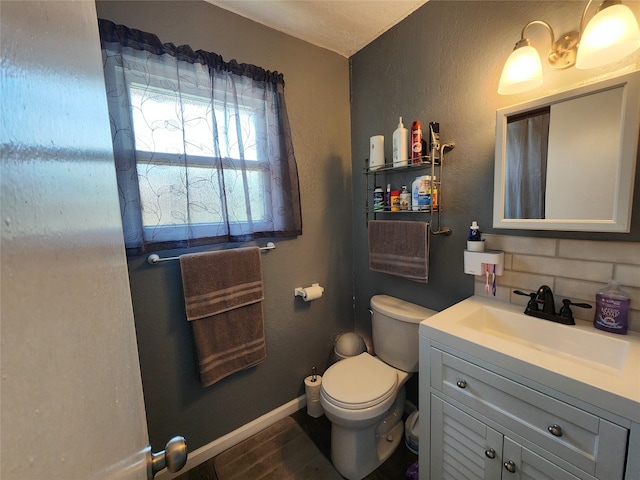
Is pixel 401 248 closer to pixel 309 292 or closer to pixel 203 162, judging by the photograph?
pixel 309 292

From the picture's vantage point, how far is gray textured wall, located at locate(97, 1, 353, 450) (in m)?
1.27

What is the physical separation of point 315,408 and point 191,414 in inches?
30.2

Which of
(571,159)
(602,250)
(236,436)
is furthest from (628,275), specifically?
(236,436)

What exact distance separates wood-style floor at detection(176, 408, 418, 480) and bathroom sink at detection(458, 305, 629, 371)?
0.90 m

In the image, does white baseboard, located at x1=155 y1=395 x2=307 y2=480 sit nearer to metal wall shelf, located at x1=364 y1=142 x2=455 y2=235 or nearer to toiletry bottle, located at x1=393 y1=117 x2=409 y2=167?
metal wall shelf, located at x1=364 y1=142 x2=455 y2=235

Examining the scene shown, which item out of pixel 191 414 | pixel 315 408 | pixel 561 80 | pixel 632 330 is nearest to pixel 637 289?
pixel 632 330

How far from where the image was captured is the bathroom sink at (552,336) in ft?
2.95

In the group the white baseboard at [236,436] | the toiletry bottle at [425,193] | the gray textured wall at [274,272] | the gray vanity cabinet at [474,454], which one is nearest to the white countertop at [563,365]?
the gray vanity cabinet at [474,454]

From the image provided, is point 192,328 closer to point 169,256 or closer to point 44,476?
point 169,256

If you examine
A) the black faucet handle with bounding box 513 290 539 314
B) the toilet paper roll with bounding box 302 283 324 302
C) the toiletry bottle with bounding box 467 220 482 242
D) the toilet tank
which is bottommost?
the toilet tank

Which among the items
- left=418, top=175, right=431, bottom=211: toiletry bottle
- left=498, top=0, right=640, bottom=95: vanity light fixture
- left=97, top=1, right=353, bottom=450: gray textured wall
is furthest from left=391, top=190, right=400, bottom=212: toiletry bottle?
left=498, top=0, right=640, bottom=95: vanity light fixture

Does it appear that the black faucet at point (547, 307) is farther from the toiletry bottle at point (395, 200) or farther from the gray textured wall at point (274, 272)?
the gray textured wall at point (274, 272)

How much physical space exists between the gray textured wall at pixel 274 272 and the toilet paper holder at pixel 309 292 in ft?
0.15

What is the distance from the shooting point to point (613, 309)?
921 millimetres
